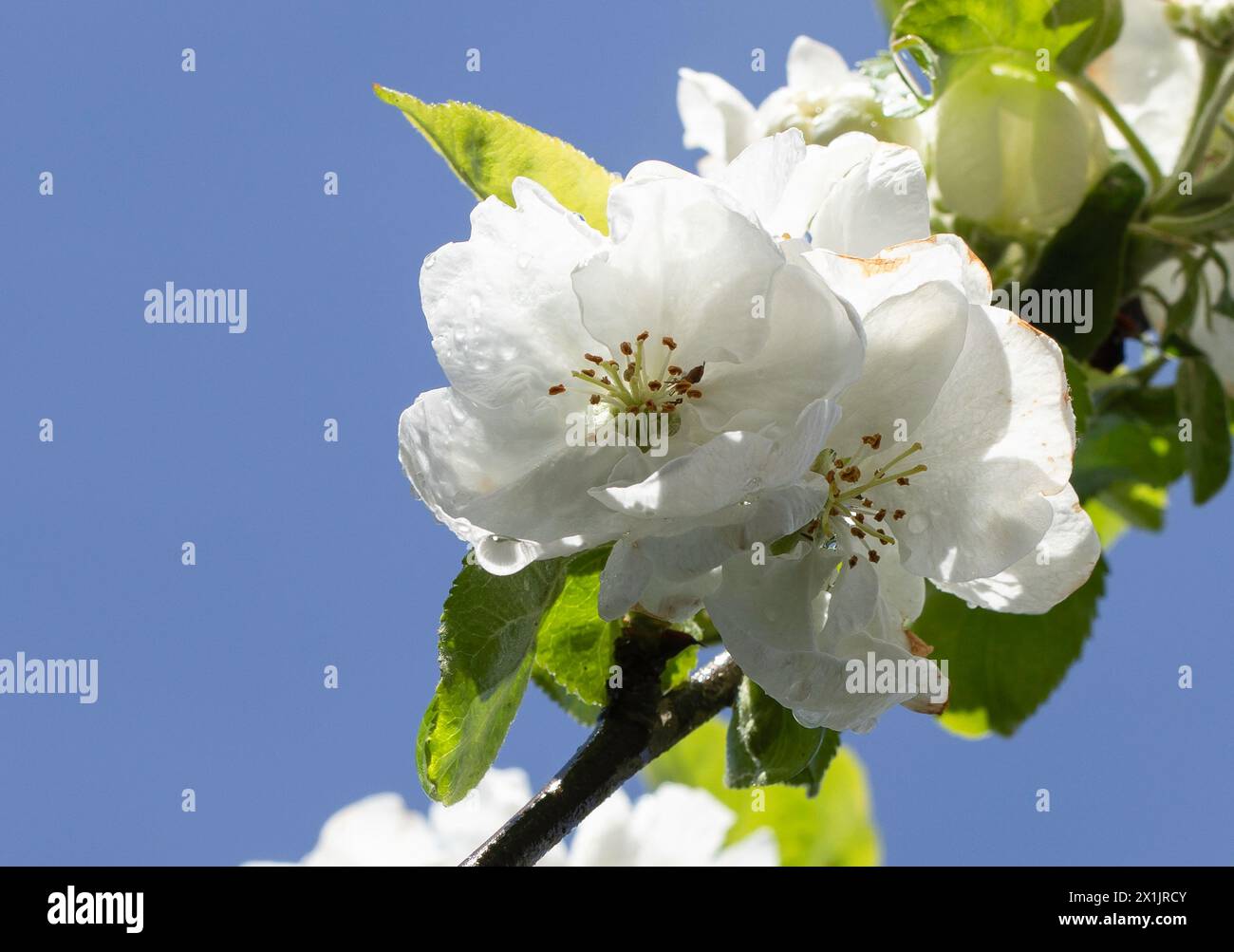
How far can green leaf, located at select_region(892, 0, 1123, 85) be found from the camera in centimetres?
98

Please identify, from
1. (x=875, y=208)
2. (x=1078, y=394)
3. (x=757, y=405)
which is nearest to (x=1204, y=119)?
(x=1078, y=394)

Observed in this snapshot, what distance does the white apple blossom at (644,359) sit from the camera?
23.2 inches

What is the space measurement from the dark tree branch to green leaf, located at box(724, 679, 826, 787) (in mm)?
47

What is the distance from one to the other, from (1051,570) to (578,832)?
85 cm

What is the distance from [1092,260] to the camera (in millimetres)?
1108

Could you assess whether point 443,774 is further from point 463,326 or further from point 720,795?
point 720,795

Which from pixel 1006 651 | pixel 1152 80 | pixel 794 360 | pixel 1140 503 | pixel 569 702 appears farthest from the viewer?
pixel 1140 503

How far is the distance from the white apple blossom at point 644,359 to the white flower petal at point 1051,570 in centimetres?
13

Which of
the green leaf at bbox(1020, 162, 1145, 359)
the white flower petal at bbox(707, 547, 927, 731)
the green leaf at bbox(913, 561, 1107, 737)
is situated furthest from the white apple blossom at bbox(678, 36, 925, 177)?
the white flower petal at bbox(707, 547, 927, 731)

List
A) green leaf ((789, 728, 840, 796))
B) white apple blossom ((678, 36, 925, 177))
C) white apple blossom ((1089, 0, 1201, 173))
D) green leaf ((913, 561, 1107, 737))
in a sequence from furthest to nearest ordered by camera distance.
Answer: white apple blossom ((1089, 0, 1201, 173)) → green leaf ((913, 561, 1107, 737)) → white apple blossom ((678, 36, 925, 177)) → green leaf ((789, 728, 840, 796))

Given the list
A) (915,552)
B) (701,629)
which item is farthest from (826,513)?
(701,629)

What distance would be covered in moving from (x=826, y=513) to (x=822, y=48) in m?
0.65

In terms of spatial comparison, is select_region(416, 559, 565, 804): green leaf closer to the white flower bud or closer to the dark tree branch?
the dark tree branch

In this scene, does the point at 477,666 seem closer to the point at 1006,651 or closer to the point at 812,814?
the point at 1006,651
